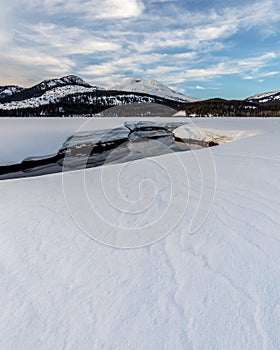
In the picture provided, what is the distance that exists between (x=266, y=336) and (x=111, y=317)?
33.0 inches

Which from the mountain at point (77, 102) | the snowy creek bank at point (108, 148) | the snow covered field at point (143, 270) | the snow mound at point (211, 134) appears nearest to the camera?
the snow covered field at point (143, 270)

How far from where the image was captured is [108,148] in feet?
47.0

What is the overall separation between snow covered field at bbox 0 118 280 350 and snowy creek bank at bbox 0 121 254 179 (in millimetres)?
6175

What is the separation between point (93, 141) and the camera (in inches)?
555

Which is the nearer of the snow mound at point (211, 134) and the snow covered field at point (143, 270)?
the snow covered field at point (143, 270)

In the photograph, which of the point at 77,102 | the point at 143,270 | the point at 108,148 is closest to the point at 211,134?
the point at 108,148

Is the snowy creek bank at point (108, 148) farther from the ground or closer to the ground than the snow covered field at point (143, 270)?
closer to the ground

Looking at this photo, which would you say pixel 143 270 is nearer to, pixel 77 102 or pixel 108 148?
pixel 108 148

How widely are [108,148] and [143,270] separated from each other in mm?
12671

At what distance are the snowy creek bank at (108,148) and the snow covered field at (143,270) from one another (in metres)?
6.17

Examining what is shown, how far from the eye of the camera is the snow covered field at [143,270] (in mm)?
1430

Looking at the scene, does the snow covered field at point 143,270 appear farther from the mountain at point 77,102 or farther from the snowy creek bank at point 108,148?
the mountain at point 77,102

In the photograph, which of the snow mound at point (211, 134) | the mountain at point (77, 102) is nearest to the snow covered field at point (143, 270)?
the snow mound at point (211, 134)

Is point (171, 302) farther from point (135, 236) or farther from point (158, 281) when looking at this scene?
point (135, 236)
